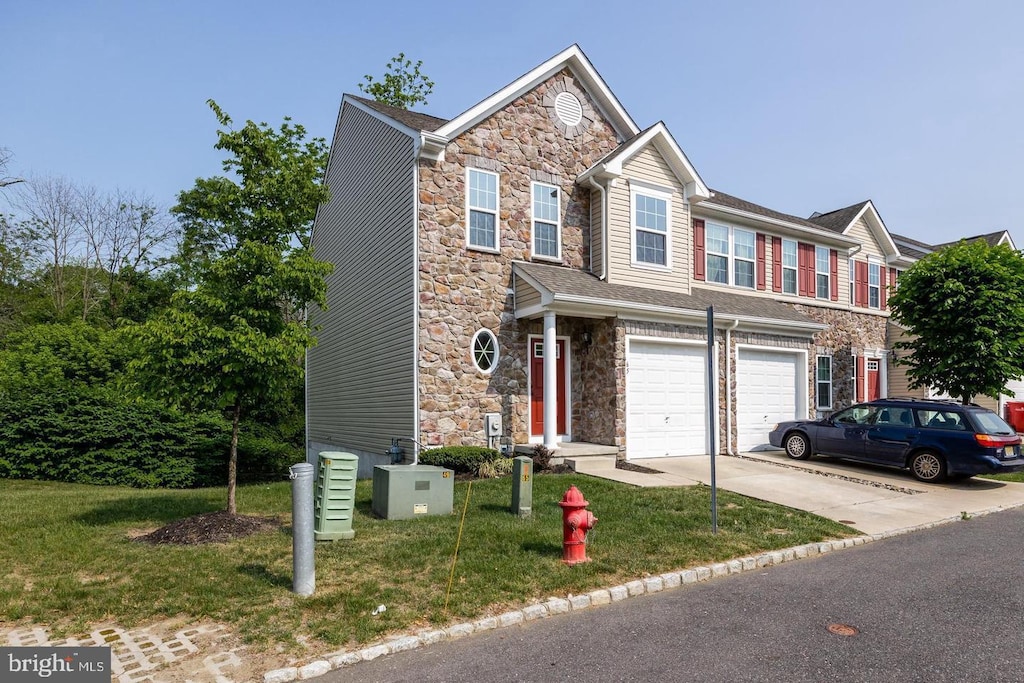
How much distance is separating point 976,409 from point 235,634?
13.9 m

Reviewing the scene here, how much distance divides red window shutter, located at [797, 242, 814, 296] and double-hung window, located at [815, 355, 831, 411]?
7.03ft

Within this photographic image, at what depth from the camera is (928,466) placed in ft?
41.9

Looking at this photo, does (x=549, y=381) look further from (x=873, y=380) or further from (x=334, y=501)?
(x=873, y=380)

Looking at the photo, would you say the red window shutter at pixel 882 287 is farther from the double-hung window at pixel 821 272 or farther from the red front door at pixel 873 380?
the double-hung window at pixel 821 272

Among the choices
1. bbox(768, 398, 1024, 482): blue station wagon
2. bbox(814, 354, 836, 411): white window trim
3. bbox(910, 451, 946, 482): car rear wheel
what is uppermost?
bbox(814, 354, 836, 411): white window trim

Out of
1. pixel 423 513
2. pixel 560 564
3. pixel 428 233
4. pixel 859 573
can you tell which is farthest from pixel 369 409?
pixel 859 573

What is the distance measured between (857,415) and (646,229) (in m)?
6.36

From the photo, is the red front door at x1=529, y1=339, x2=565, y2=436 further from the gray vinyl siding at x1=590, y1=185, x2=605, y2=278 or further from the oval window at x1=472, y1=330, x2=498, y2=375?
the gray vinyl siding at x1=590, y1=185, x2=605, y2=278

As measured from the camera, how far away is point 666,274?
1584cm

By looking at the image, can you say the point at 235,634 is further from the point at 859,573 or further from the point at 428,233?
the point at 428,233

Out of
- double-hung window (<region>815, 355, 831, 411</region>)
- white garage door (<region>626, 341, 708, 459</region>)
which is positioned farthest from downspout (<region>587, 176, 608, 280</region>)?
double-hung window (<region>815, 355, 831, 411</region>)

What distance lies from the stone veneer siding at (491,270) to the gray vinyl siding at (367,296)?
405mm

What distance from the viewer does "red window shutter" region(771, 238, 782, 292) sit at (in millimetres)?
19188

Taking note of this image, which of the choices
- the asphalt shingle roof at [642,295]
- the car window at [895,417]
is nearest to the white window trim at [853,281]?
the asphalt shingle roof at [642,295]
